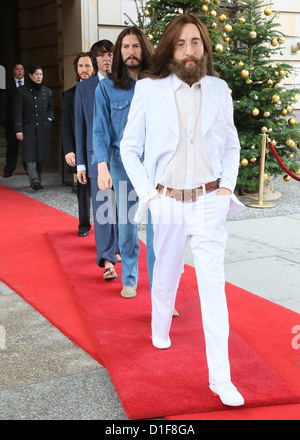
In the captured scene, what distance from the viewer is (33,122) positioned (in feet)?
32.7

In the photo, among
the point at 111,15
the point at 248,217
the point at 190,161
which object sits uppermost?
the point at 111,15

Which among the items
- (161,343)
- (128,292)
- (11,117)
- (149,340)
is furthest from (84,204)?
(11,117)

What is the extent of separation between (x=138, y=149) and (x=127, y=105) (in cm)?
99

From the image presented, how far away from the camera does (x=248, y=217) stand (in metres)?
7.63

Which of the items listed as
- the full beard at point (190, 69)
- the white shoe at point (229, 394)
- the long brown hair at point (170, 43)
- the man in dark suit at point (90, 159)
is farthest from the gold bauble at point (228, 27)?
the white shoe at point (229, 394)

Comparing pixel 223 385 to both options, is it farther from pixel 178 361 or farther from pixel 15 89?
pixel 15 89

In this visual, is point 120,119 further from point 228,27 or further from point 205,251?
point 228,27

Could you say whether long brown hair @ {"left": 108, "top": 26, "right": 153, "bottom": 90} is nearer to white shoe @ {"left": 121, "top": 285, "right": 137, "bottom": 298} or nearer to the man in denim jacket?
the man in denim jacket

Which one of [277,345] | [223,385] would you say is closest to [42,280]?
[277,345]

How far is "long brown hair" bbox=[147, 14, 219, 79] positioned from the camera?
292 cm

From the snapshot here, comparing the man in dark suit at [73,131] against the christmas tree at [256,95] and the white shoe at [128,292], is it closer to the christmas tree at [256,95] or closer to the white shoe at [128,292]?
the white shoe at [128,292]

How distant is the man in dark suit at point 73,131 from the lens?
19.0ft
